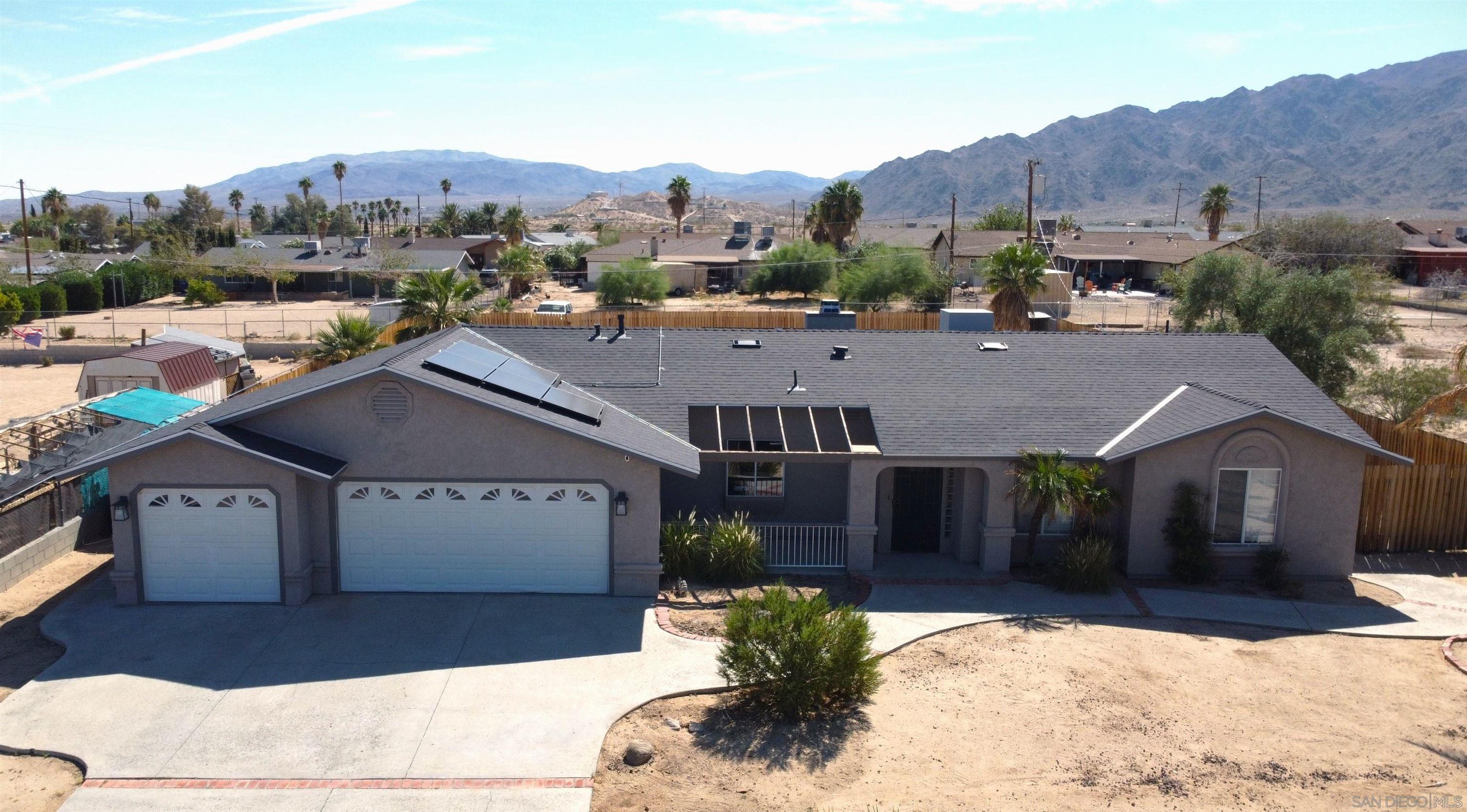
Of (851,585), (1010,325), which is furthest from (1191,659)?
(1010,325)

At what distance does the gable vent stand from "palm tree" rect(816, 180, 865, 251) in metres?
59.6

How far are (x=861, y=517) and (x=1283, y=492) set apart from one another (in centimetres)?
747

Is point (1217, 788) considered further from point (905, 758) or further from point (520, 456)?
point (520, 456)

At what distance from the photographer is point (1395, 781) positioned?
11406 mm

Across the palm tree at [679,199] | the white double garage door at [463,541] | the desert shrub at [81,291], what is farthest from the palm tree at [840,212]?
the white double garage door at [463,541]

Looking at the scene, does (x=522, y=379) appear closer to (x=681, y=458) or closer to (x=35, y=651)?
(x=681, y=458)

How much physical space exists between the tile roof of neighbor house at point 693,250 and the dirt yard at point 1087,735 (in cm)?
5673

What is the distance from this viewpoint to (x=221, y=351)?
32.4 m

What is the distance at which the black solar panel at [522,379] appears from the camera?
1697cm

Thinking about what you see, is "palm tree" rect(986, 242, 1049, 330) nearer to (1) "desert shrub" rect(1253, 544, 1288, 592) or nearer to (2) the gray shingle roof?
(2) the gray shingle roof

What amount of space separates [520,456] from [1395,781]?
12.5 metres

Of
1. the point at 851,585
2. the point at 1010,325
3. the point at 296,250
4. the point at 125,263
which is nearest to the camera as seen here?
the point at 851,585

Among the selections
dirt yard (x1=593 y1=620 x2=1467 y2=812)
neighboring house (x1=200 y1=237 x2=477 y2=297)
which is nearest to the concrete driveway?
dirt yard (x1=593 y1=620 x2=1467 y2=812)

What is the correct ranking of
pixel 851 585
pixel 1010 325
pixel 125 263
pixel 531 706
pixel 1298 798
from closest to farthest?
1. pixel 1298 798
2. pixel 531 706
3. pixel 851 585
4. pixel 1010 325
5. pixel 125 263
